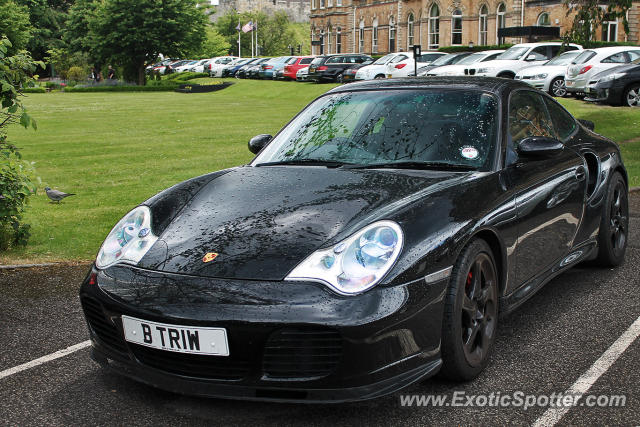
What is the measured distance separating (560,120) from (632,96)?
16346 mm

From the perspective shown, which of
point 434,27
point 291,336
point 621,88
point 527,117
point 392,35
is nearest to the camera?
point 291,336

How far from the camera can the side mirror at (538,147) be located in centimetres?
459

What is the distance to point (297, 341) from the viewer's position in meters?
3.25

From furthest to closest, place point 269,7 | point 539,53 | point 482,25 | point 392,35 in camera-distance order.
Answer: point 269,7 < point 392,35 < point 482,25 < point 539,53

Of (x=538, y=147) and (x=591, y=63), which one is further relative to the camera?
(x=591, y=63)

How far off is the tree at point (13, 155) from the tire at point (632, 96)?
17299 millimetres

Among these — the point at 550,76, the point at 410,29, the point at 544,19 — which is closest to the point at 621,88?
the point at 550,76

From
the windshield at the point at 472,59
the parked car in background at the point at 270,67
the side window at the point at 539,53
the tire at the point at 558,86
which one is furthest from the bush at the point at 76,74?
the tire at the point at 558,86

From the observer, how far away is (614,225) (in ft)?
20.2

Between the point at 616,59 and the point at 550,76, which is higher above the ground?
the point at 616,59

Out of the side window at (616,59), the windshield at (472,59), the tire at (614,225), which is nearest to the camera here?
the tire at (614,225)

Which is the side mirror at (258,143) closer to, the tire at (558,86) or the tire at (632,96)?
the tire at (632,96)

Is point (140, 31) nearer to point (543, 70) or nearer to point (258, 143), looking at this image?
point (543, 70)

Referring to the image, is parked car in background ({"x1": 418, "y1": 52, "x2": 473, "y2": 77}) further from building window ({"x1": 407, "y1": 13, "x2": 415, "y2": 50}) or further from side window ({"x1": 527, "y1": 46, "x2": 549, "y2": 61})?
building window ({"x1": 407, "y1": 13, "x2": 415, "y2": 50})
